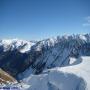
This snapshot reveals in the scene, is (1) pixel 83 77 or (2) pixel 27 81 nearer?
(1) pixel 83 77

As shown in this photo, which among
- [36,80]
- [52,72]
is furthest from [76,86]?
[36,80]

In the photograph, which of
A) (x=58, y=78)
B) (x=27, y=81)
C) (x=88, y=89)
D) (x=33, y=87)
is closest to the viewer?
(x=88, y=89)

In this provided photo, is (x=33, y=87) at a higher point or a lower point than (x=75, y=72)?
lower

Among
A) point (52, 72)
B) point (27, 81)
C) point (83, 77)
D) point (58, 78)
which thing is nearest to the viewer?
point (83, 77)

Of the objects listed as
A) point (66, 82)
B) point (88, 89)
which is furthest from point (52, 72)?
point (88, 89)

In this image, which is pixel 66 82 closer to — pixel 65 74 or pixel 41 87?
pixel 65 74

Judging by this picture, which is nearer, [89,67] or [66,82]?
[66,82]

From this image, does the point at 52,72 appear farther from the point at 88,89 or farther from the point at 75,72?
the point at 88,89

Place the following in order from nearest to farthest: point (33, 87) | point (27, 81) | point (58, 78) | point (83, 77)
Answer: point (83, 77) < point (58, 78) < point (33, 87) < point (27, 81)

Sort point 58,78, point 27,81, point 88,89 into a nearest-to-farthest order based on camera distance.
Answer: point 88,89 → point 58,78 → point 27,81
